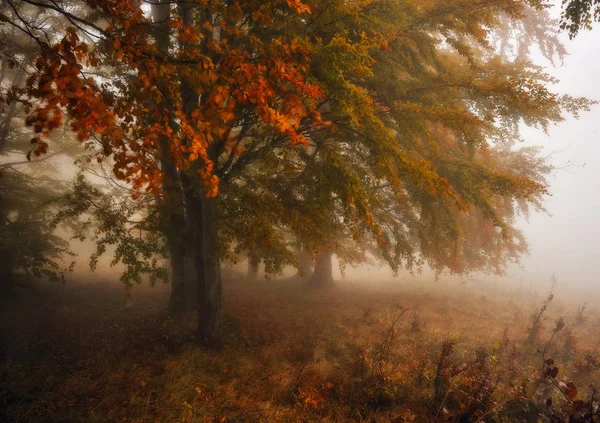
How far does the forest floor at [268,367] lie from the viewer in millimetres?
5191

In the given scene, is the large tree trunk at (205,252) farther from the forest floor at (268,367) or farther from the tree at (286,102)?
the forest floor at (268,367)

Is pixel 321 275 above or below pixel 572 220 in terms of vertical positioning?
below

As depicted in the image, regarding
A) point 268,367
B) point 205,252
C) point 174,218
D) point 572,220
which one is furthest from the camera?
point 572,220

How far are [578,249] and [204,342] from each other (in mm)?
85388

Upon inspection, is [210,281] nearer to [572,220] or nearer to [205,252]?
[205,252]

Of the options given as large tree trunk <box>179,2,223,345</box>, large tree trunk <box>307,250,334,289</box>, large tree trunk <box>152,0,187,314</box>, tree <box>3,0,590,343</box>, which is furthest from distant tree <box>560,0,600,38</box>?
large tree trunk <box>307,250,334,289</box>

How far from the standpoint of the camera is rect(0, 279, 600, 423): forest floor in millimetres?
5191

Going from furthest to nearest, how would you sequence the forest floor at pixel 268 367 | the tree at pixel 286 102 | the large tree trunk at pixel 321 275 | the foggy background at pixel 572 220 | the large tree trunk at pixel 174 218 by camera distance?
the foggy background at pixel 572 220, the large tree trunk at pixel 321 275, the large tree trunk at pixel 174 218, the forest floor at pixel 268 367, the tree at pixel 286 102

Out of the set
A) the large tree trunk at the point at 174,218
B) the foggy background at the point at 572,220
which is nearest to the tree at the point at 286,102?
the large tree trunk at the point at 174,218

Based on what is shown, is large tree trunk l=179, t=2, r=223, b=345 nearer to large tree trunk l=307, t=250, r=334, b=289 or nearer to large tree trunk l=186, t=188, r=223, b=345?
large tree trunk l=186, t=188, r=223, b=345

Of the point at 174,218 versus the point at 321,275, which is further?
the point at 321,275

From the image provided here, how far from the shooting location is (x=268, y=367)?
689 centimetres

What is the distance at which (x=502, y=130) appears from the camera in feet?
28.8

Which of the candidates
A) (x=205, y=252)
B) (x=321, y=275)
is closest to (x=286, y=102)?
(x=205, y=252)
